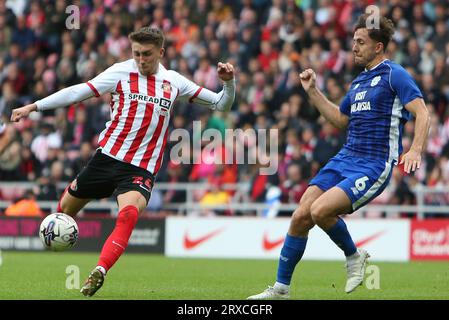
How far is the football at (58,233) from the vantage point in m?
9.85

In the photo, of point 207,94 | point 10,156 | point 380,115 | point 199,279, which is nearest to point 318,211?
point 380,115

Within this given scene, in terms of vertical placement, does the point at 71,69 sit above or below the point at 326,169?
above

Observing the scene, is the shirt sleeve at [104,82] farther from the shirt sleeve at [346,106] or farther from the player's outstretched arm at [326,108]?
the shirt sleeve at [346,106]

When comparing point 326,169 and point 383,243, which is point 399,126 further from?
point 383,243

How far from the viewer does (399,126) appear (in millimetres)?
9586

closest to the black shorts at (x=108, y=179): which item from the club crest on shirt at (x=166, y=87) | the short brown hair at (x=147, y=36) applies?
the club crest on shirt at (x=166, y=87)

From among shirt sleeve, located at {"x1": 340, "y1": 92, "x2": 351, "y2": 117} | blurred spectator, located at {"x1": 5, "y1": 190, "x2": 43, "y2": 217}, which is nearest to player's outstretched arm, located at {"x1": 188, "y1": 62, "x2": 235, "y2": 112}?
shirt sleeve, located at {"x1": 340, "y1": 92, "x2": 351, "y2": 117}

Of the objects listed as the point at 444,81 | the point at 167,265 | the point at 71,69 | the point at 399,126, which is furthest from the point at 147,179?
the point at 71,69

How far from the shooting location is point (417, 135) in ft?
29.6

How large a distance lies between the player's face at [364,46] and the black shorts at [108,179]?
2.34 meters

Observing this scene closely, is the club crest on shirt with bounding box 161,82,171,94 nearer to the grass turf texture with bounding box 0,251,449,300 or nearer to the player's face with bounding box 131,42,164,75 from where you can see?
the player's face with bounding box 131,42,164,75

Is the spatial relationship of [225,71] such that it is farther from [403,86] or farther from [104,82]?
[403,86]

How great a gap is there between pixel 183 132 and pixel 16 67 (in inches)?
199

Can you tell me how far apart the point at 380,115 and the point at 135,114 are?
7.79ft
